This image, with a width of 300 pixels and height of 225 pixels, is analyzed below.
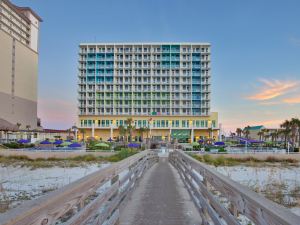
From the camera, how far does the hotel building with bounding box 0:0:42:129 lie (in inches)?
3871

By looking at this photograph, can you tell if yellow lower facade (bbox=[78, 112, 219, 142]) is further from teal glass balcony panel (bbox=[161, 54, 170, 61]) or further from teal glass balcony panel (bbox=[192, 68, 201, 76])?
teal glass balcony panel (bbox=[161, 54, 170, 61])

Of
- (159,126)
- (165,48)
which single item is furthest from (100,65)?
(159,126)

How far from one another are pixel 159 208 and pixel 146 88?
8833 centimetres

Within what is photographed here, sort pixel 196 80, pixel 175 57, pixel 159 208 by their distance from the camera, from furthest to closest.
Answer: pixel 175 57 < pixel 196 80 < pixel 159 208

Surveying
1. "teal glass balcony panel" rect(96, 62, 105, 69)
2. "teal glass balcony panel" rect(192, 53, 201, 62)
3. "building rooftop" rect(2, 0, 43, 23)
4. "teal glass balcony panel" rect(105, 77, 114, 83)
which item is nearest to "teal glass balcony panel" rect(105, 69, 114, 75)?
"teal glass balcony panel" rect(105, 77, 114, 83)

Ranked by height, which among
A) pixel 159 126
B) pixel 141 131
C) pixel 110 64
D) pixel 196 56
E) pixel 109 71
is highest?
pixel 196 56

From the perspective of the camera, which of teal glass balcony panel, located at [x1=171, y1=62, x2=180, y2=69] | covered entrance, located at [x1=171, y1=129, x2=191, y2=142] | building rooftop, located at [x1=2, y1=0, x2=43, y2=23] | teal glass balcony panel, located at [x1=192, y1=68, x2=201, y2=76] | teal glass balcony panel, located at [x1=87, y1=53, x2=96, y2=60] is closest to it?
covered entrance, located at [x1=171, y1=129, x2=191, y2=142]

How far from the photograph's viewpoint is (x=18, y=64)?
352 ft

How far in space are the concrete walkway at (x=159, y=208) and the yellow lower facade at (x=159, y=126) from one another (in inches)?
3235

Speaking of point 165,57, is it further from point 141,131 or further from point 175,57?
point 141,131

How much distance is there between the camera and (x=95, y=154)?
3769 cm

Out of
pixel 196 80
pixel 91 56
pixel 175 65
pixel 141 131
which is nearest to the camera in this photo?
pixel 141 131

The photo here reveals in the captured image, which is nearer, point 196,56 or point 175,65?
point 175,65

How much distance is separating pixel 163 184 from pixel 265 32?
25.1m
